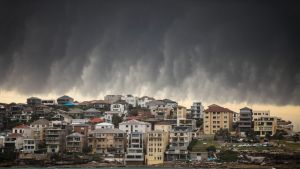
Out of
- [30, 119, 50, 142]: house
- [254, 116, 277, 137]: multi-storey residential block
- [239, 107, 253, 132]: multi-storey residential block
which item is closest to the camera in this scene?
[30, 119, 50, 142]: house

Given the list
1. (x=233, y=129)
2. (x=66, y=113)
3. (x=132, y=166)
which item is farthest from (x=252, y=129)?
(x=66, y=113)

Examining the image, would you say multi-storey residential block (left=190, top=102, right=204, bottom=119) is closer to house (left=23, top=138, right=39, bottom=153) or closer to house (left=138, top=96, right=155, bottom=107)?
house (left=138, top=96, right=155, bottom=107)

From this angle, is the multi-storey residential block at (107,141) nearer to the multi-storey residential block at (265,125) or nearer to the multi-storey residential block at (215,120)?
the multi-storey residential block at (215,120)

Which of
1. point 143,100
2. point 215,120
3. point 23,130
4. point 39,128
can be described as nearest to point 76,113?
point 143,100

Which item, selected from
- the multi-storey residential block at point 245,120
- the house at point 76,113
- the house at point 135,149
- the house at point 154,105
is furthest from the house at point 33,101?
the multi-storey residential block at point 245,120

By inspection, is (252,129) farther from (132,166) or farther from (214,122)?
(132,166)

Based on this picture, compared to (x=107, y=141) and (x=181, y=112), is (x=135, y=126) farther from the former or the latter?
(x=181, y=112)

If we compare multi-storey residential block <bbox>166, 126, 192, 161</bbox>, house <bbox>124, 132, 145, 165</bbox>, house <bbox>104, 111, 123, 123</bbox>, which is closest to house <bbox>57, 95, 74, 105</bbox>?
house <bbox>104, 111, 123, 123</bbox>
